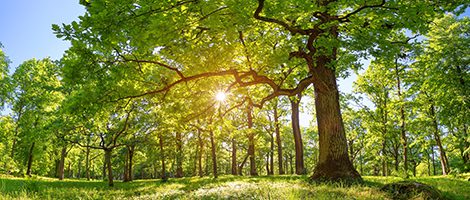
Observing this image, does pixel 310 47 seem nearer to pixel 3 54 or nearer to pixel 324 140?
pixel 324 140

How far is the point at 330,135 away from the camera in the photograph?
486 inches

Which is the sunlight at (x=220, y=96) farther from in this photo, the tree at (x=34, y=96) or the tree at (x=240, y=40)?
the tree at (x=34, y=96)

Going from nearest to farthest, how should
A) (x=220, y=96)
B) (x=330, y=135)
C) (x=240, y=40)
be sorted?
1. (x=330, y=135)
2. (x=240, y=40)
3. (x=220, y=96)

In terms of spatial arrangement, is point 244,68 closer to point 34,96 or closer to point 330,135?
point 330,135

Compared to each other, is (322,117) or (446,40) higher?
(446,40)

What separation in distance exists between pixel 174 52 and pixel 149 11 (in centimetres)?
345

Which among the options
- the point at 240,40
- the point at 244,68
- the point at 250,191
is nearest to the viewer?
the point at 250,191

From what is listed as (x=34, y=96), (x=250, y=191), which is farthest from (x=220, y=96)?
(x=34, y=96)

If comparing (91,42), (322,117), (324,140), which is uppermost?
(91,42)

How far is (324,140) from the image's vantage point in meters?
12.5

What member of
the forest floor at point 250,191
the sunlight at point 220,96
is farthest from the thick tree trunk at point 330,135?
the sunlight at point 220,96

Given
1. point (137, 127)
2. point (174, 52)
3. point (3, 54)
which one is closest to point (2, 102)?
point (3, 54)

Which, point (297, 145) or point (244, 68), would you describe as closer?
point (244, 68)

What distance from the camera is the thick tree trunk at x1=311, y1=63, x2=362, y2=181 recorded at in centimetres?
1184
